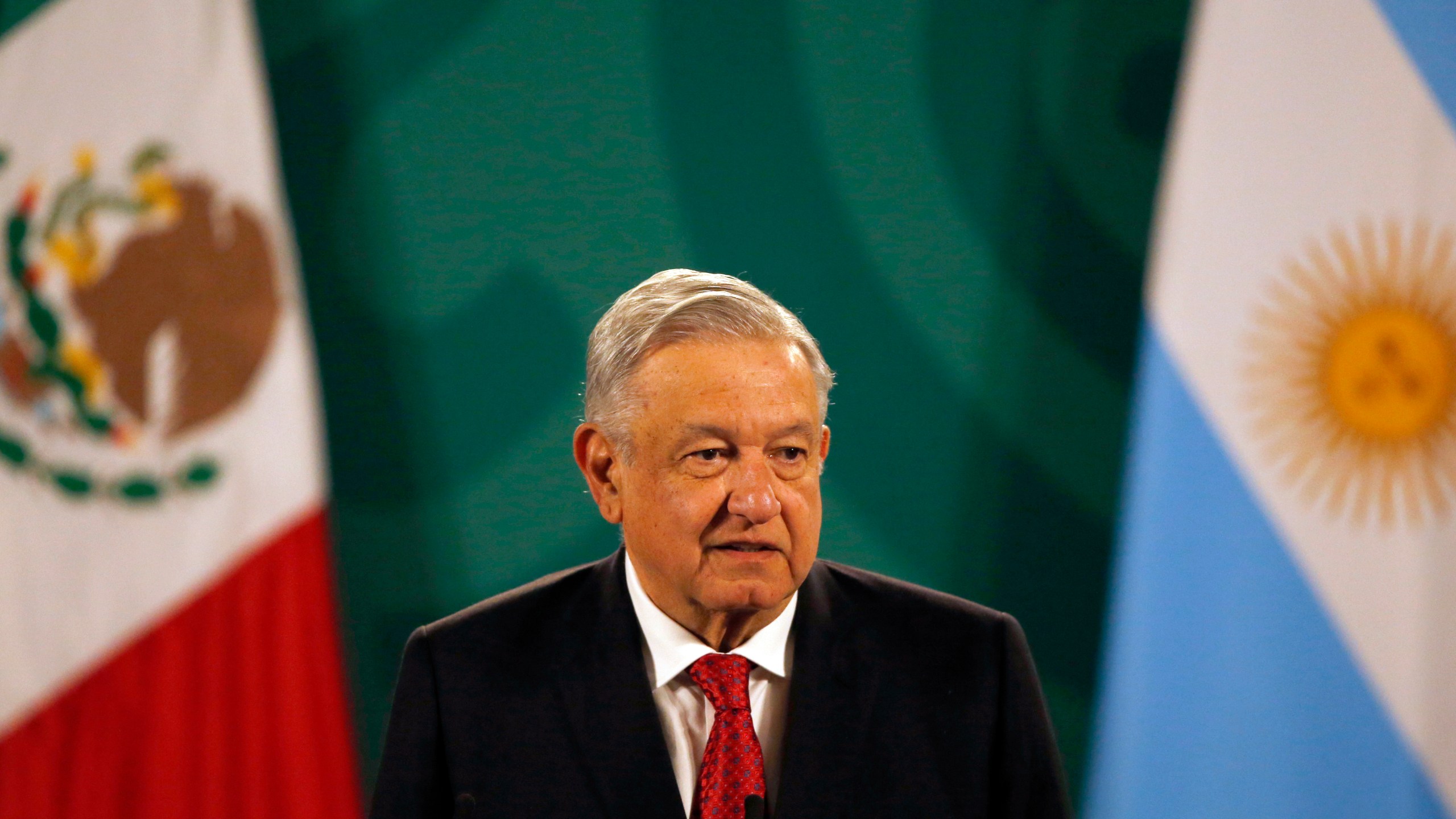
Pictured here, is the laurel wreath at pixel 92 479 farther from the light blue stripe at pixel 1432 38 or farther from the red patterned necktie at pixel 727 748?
the light blue stripe at pixel 1432 38

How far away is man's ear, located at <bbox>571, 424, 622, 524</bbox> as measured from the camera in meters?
1.44

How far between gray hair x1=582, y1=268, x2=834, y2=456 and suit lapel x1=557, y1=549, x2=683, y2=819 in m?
0.22

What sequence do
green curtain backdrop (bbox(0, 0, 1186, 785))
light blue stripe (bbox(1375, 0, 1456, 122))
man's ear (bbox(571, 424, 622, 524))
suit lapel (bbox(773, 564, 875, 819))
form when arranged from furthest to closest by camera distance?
green curtain backdrop (bbox(0, 0, 1186, 785)) < light blue stripe (bbox(1375, 0, 1456, 122)) < man's ear (bbox(571, 424, 622, 524)) < suit lapel (bbox(773, 564, 875, 819))

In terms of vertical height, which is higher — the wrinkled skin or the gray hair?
the gray hair

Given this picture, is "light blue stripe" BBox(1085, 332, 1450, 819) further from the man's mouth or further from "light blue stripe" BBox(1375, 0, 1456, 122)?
the man's mouth

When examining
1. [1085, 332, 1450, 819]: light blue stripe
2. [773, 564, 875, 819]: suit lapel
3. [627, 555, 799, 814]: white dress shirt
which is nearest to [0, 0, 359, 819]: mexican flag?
[627, 555, 799, 814]: white dress shirt

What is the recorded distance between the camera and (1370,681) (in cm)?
235

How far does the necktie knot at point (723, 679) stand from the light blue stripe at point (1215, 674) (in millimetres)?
1364

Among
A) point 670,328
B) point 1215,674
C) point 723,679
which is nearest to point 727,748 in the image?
point 723,679

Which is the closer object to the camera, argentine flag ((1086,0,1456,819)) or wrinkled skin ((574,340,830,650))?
wrinkled skin ((574,340,830,650))

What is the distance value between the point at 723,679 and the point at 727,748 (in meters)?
0.08

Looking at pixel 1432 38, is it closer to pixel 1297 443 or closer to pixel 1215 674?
pixel 1297 443

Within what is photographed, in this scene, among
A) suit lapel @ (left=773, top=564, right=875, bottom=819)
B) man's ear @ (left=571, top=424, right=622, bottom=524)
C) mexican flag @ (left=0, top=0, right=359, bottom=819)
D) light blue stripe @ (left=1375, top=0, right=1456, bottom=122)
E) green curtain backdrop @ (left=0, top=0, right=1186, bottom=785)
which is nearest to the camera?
suit lapel @ (left=773, top=564, right=875, bottom=819)

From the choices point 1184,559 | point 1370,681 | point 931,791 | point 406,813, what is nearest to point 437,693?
point 406,813
